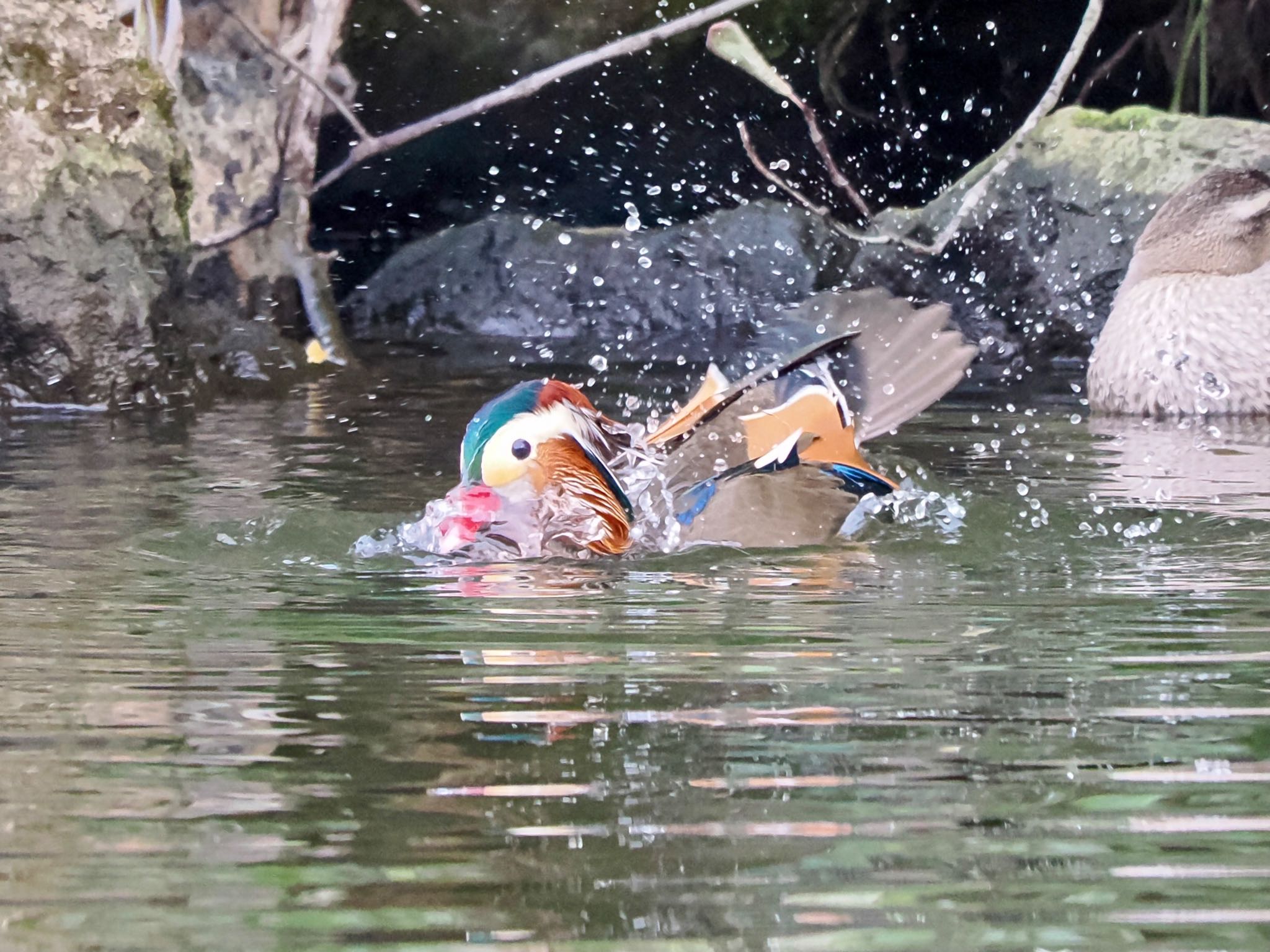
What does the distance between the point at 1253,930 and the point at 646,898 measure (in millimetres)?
476

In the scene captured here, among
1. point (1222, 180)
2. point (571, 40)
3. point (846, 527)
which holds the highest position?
point (571, 40)

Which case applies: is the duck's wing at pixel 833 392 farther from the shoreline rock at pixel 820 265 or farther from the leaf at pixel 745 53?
the shoreline rock at pixel 820 265

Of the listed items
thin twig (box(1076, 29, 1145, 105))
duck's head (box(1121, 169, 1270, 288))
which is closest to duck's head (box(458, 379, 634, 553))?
duck's head (box(1121, 169, 1270, 288))

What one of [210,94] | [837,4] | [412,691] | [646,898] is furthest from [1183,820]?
[837,4]

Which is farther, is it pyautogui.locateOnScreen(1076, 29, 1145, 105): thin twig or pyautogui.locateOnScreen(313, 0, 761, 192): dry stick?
pyautogui.locateOnScreen(1076, 29, 1145, 105): thin twig

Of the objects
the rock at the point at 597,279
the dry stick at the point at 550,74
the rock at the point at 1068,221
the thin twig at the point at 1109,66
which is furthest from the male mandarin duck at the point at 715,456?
the thin twig at the point at 1109,66

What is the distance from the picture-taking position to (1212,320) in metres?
5.86

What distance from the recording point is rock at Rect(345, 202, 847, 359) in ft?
29.5

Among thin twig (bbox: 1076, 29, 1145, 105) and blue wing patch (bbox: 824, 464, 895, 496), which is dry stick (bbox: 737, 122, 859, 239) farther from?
blue wing patch (bbox: 824, 464, 895, 496)

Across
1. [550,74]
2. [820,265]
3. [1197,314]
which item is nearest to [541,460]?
[1197,314]

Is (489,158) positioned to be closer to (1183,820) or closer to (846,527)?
(846,527)

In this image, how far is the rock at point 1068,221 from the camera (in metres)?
7.84

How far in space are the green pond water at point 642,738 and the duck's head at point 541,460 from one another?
96mm

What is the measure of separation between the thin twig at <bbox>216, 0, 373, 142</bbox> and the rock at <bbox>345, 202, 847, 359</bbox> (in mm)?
1648
